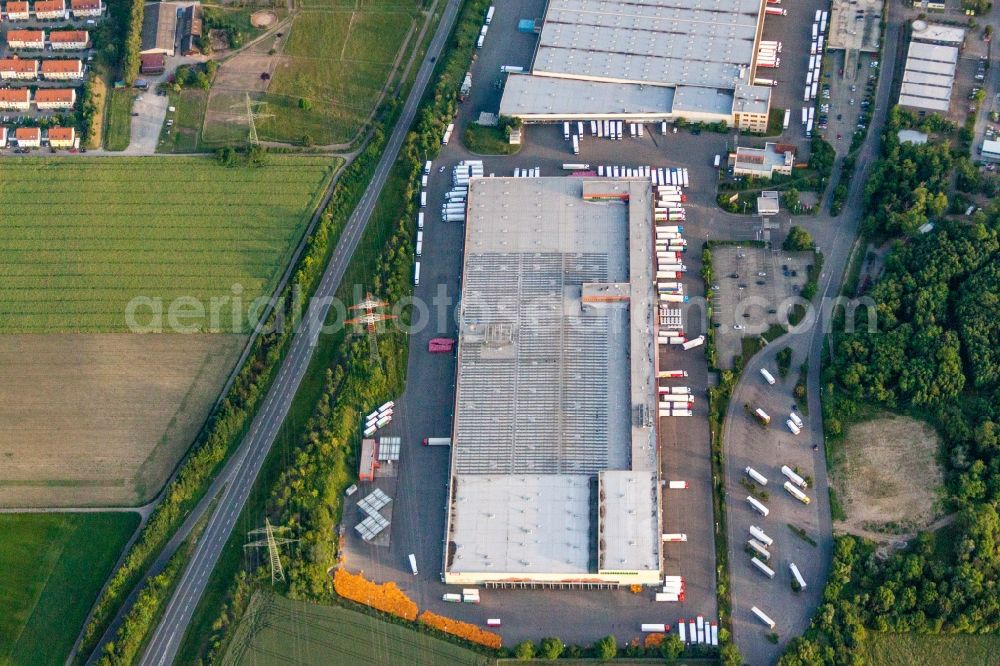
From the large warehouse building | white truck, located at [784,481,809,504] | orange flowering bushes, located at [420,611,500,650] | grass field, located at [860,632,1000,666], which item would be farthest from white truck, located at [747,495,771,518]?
orange flowering bushes, located at [420,611,500,650]

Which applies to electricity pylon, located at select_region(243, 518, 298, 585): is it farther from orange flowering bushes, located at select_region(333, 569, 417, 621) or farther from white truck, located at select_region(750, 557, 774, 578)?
white truck, located at select_region(750, 557, 774, 578)

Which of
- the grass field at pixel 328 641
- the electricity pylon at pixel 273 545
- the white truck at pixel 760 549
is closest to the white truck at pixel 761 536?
the white truck at pixel 760 549

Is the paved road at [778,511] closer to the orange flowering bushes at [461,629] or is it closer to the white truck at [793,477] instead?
the white truck at [793,477]

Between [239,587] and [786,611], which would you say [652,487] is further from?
[239,587]

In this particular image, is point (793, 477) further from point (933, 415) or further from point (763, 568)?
point (933, 415)

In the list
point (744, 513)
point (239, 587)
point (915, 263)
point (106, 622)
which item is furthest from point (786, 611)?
point (106, 622)
